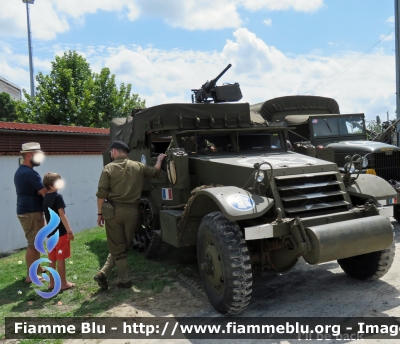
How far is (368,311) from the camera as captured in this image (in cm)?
430

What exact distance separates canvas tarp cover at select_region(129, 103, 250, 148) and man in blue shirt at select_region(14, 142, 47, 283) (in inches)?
63.9

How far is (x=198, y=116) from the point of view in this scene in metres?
6.09

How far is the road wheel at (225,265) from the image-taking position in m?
4.16

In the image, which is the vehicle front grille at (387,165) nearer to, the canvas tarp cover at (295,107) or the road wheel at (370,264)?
the canvas tarp cover at (295,107)

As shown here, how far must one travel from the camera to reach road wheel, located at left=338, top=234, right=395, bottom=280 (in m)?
4.87

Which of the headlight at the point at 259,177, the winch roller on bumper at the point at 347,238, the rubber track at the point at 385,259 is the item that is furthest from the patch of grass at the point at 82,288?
the rubber track at the point at 385,259

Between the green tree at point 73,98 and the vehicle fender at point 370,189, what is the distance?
1644 cm

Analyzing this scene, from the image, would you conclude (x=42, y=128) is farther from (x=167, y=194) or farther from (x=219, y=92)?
(x=167, y=194)

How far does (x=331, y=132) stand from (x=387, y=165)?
140cm

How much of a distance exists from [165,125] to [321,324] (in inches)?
126

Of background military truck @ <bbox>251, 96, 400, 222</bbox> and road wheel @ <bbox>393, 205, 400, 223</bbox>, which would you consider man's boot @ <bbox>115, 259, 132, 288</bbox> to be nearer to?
background military truck @ <bbox>251, 96, 400, 222</bbox>

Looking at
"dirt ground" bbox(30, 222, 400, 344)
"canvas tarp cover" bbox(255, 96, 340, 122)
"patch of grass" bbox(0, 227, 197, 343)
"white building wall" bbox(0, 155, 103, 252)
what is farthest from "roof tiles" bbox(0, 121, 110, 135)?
"dirt ground" bbox(30, 222, 400, 344)

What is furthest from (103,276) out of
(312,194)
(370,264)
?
(370,264)

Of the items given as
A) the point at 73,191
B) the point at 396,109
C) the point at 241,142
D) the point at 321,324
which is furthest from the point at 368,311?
the point at 396,109
